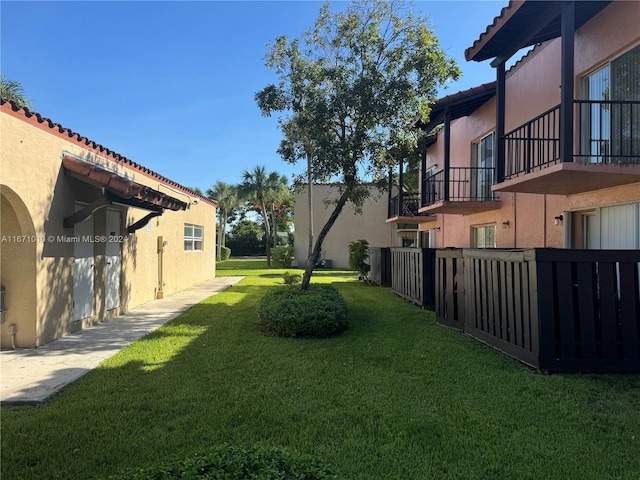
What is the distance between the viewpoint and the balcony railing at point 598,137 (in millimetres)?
6754

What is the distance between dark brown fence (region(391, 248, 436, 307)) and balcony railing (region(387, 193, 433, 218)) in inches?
200

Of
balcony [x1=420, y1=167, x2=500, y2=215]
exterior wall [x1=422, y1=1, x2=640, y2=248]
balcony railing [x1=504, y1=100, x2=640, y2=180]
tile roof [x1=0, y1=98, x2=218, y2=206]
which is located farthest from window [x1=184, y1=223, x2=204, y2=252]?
balcony railing [x1=504, y1=100, x2=640, y2=180]

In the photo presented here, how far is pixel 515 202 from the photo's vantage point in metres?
10.3

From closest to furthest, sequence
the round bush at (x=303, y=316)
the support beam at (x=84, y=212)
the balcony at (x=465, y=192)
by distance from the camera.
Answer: the support beam at (x=84, y=212) → the round bush at (x=303, y=316) → the balcony at (x=465, y=192)

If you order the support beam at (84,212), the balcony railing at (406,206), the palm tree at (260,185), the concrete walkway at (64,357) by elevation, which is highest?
the palm tree at (260,185)

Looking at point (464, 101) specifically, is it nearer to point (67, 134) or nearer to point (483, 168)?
point (483, 168)

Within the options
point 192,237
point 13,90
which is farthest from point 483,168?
point 13,90

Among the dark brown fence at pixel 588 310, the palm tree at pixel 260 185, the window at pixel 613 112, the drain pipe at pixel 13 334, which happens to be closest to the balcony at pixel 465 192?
the window at pixel 613 112

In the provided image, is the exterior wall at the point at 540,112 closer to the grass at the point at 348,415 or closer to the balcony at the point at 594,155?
the balcony at the point at 594,155

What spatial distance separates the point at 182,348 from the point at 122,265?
4.18 meters

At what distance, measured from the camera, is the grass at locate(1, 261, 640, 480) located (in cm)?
313

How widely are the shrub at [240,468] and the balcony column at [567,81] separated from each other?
20.4 ft

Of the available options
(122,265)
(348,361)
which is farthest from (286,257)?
(348,361)

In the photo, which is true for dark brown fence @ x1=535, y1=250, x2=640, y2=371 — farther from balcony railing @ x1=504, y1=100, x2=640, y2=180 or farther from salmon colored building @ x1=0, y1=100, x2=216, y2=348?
salmon colored building @ x1=0, y1=100, x2=216, y2=348
